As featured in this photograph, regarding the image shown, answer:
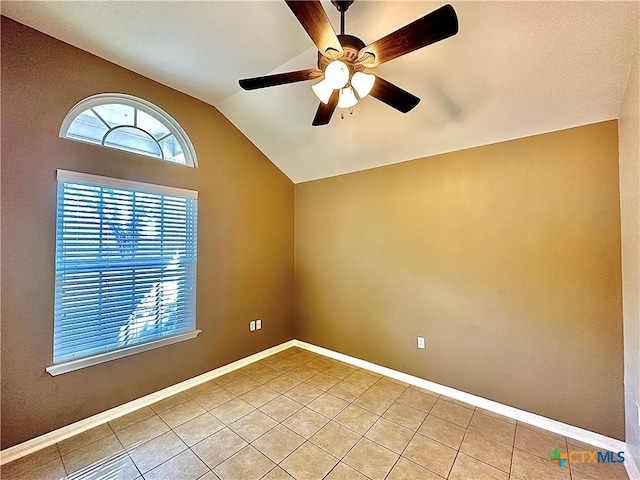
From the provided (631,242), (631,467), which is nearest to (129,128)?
(631,242)

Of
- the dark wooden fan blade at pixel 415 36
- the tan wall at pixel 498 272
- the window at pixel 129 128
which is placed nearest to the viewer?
the dark wooden fan blade at pixel 415 36

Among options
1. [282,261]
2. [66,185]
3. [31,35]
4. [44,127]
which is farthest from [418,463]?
[31,35]

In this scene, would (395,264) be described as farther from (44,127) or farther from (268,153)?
(44,127)

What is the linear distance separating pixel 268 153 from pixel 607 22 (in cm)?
301

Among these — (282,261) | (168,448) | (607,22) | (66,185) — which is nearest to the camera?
(607,22)

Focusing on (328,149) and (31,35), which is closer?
(31,35)

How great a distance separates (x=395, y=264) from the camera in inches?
119

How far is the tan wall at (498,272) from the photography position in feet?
6.61

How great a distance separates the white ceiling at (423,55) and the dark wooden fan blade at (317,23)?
556mm

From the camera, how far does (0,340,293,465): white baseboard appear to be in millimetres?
1870

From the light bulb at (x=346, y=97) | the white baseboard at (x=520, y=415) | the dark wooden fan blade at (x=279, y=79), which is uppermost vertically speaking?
the dark wooden fan blade at (x=279, y=79)

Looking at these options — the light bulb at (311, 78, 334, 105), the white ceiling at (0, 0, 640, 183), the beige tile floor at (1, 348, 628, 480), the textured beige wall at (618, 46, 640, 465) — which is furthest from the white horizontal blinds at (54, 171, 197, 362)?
the textured beige wall at (618, 46, 640, 465)

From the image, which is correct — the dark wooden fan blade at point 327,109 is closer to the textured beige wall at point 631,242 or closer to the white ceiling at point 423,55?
the white ceiling at point 423,55

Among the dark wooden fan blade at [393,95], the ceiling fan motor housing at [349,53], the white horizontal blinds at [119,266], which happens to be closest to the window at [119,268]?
the white horizontal blinds at [119,266]
